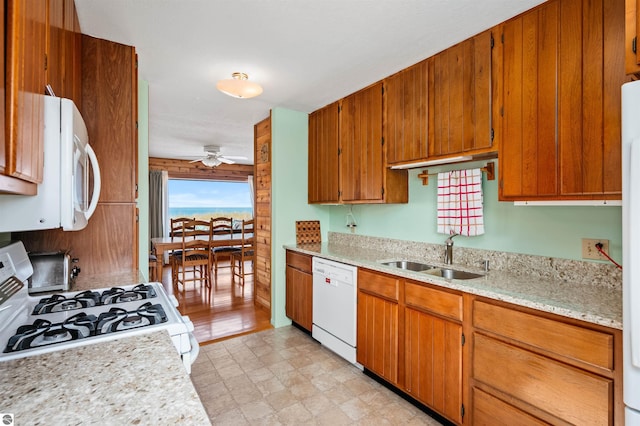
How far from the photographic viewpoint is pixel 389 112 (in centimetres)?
258

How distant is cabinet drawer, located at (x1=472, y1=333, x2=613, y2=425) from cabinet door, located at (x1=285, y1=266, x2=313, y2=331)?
1669 mm

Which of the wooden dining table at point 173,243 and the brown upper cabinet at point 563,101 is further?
the wooden dining table at point 173,243

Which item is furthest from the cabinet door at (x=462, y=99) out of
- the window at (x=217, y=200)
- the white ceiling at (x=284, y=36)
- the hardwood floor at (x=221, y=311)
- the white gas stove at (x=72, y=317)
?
the window at (x=217, y=200)

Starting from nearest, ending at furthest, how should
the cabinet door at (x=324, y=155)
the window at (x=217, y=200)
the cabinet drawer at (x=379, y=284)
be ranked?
1. the cabinet drawer at (x=379, y=284)
2. the cabinet door at (x=324, y=155)
3. the window at (x=217, y=200)

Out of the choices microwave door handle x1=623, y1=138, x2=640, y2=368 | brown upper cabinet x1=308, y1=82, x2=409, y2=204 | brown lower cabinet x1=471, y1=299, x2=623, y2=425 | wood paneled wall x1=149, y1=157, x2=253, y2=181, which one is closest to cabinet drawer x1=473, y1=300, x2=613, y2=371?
brown lower cabinet x1=471, y1=299, x2=623, y2=425

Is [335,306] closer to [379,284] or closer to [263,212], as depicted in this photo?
[379,284]

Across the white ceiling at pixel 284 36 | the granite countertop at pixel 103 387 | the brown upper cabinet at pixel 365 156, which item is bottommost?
the granite countertop at pixel 103 387

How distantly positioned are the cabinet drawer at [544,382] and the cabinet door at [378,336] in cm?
58

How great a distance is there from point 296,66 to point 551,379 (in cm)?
243

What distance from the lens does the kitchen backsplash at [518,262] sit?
164cm

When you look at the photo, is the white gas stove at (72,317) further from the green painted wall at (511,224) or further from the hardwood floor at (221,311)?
the green painted wall at (511,224)

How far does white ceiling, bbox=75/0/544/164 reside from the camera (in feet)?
5.58

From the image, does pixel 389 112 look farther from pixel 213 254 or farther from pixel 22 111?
pixel 213 254

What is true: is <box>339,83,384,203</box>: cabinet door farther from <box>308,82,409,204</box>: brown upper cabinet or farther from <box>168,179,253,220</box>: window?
<box>168,179,253,220</box>: window
